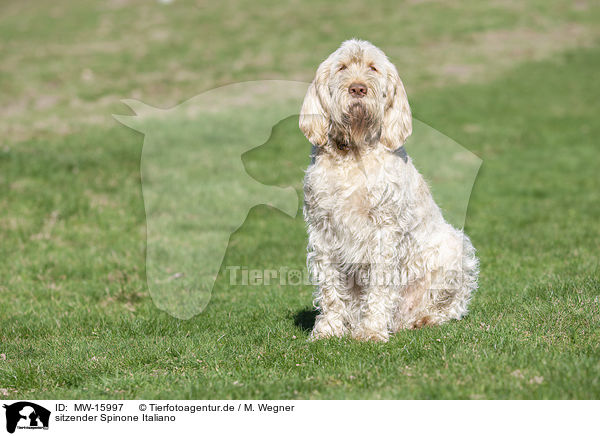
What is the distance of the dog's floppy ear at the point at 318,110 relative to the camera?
595cm

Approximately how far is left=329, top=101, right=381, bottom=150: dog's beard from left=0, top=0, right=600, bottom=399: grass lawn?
6.30 feet

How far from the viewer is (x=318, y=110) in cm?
600

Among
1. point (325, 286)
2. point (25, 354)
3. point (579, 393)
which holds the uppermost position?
point (325, 286)

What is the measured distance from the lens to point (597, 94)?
2414 cm

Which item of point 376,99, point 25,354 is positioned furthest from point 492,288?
point 25,354

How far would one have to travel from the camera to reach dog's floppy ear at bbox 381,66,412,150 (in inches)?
234

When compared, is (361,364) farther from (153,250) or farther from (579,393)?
(153,250)

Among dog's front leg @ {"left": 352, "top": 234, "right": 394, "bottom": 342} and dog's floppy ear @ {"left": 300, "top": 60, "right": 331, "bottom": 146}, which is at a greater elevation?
dog's floppy ear @ {"left": 300, "top": 60, "right": 331, "bottom": 146}

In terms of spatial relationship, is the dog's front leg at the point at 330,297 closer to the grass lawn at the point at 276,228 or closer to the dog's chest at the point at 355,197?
the grass lawn at the point at 276,228

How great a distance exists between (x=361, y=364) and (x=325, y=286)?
1174mm
